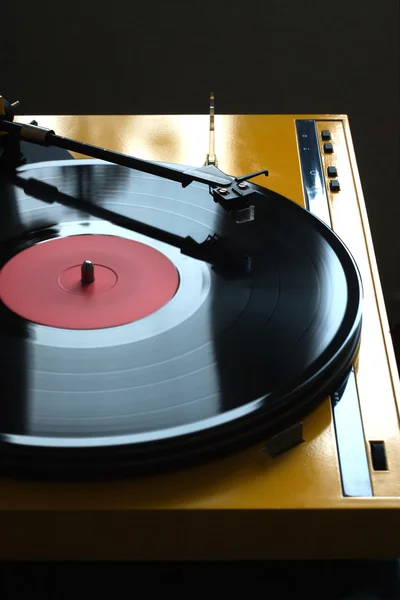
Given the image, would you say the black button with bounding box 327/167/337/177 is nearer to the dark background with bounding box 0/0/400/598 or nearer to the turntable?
the turntable


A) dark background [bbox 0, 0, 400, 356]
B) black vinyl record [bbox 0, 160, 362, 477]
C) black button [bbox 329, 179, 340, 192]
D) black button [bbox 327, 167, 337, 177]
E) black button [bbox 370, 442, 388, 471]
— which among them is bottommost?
black button [bbox 370, 442, 388, 471]

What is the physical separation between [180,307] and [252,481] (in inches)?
9.8

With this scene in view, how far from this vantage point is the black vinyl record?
74cm

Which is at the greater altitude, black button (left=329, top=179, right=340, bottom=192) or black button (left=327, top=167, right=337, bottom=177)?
black button (left=327, top=167, right=337, bottom=177)

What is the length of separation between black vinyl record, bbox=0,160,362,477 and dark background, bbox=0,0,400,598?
121cm

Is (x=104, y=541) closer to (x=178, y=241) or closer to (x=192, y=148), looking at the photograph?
(x=178, y=241)

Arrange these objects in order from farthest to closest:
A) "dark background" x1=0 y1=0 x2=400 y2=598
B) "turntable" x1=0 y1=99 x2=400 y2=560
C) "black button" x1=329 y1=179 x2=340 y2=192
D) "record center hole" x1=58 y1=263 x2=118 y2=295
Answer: "dark background" x1=0 y1=0 x2=400 y2=598 → "black button" x1=329 y1=179 x2=340 y2=192 → "record center hole" x1=58 y1=263 x2=118 y2=295 → "turntable" x1=0 y1=99 x2=400 y2=560

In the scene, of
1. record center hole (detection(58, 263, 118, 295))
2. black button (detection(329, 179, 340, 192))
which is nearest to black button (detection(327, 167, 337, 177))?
black button (detection(329, 179, 340, 192))

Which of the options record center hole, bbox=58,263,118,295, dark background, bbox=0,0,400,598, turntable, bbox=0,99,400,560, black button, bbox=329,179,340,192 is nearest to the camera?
turntable, bbox=0,99,400,560
